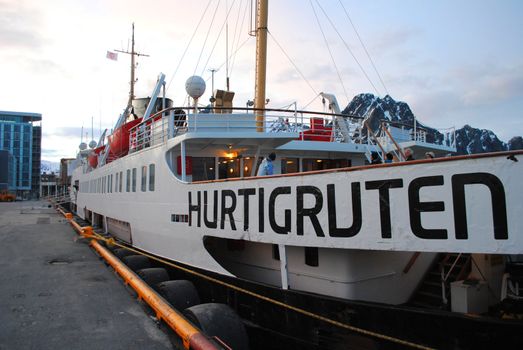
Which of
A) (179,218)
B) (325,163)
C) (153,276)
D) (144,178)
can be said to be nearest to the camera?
(153,276)

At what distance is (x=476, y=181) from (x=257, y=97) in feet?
27.4

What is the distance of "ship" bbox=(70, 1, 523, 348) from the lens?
4.30 m

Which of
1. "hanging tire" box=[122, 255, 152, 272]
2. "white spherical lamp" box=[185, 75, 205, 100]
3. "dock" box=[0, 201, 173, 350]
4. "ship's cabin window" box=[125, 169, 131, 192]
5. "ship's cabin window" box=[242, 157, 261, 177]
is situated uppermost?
"white spherical lamp" box=[185, 75, 205, 100]

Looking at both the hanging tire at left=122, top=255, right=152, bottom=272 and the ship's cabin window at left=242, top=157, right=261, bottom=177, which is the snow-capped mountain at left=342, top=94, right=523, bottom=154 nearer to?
the ship's cabin window at left=242, top=157, right=261, bottom=177

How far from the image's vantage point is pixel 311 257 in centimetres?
640

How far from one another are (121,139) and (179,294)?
968cm

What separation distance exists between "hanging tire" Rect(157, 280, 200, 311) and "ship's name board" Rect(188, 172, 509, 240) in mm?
1203

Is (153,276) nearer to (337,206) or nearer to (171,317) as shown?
(171,317)

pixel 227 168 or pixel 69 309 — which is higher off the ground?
pixel 227 168

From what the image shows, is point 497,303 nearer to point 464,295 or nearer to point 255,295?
point 464,295

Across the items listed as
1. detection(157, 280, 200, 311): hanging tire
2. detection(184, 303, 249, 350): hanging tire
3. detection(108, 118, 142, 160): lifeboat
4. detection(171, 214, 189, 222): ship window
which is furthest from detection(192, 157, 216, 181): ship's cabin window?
detection(108, 118, 142, 160): lifeboat

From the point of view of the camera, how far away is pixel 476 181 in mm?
4219

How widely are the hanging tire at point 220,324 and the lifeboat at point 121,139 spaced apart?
1022 centimetres

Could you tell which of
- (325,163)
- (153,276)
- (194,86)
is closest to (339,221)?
(153,276)
